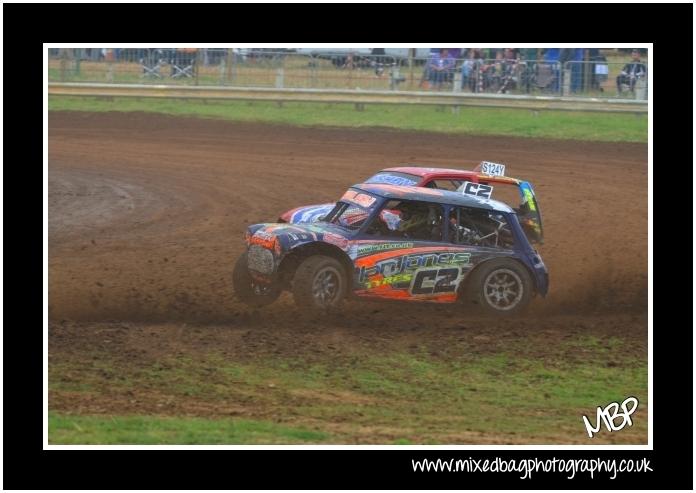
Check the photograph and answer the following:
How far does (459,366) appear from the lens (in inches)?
382

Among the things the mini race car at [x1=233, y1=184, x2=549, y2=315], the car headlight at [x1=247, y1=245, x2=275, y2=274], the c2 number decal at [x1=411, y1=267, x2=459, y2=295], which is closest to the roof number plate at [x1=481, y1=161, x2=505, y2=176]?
the mini race car at [x1=233, y1=184, x2=549, y2=315]

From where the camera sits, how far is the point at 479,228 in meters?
11.3

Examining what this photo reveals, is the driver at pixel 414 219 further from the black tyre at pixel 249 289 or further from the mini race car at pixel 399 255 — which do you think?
the black tyre at pixel 249 289

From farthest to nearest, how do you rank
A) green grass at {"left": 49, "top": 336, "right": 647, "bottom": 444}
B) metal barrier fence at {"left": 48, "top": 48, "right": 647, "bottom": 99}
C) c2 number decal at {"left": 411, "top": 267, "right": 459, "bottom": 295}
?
metal barrier fence at {"left": 48, "top": 48, "right": 647, "bottom": 99}
c2 number decal at {"left": 411, "top": 267, "right": 459, "bottom": 295}
green grass at {"left": 49, "top": 336, "right": 647, "bottom": 444}

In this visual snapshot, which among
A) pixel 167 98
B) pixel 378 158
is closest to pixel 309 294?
pixel 378 158

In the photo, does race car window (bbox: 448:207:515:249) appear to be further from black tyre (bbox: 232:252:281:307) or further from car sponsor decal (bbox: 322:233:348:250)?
black tyre (bbox: 232:252:281:307)

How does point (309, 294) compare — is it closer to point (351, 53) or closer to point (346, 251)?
point (346, 251)

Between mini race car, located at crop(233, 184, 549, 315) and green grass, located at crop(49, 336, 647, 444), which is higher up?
mini race car, located at crop(233, 184, 549, 315)

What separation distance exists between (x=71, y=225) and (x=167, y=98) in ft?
39.5

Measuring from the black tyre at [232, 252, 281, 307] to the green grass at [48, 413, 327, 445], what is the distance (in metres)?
3.45

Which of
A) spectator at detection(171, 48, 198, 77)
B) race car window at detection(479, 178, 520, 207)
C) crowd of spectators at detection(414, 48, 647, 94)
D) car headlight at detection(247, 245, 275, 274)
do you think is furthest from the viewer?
spectator at detection(171, 48, 198, 77)

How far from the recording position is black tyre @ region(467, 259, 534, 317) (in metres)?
11.1

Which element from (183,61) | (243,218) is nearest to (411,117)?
(183,61)

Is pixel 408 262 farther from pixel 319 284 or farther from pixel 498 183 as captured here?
pixel 498 183
